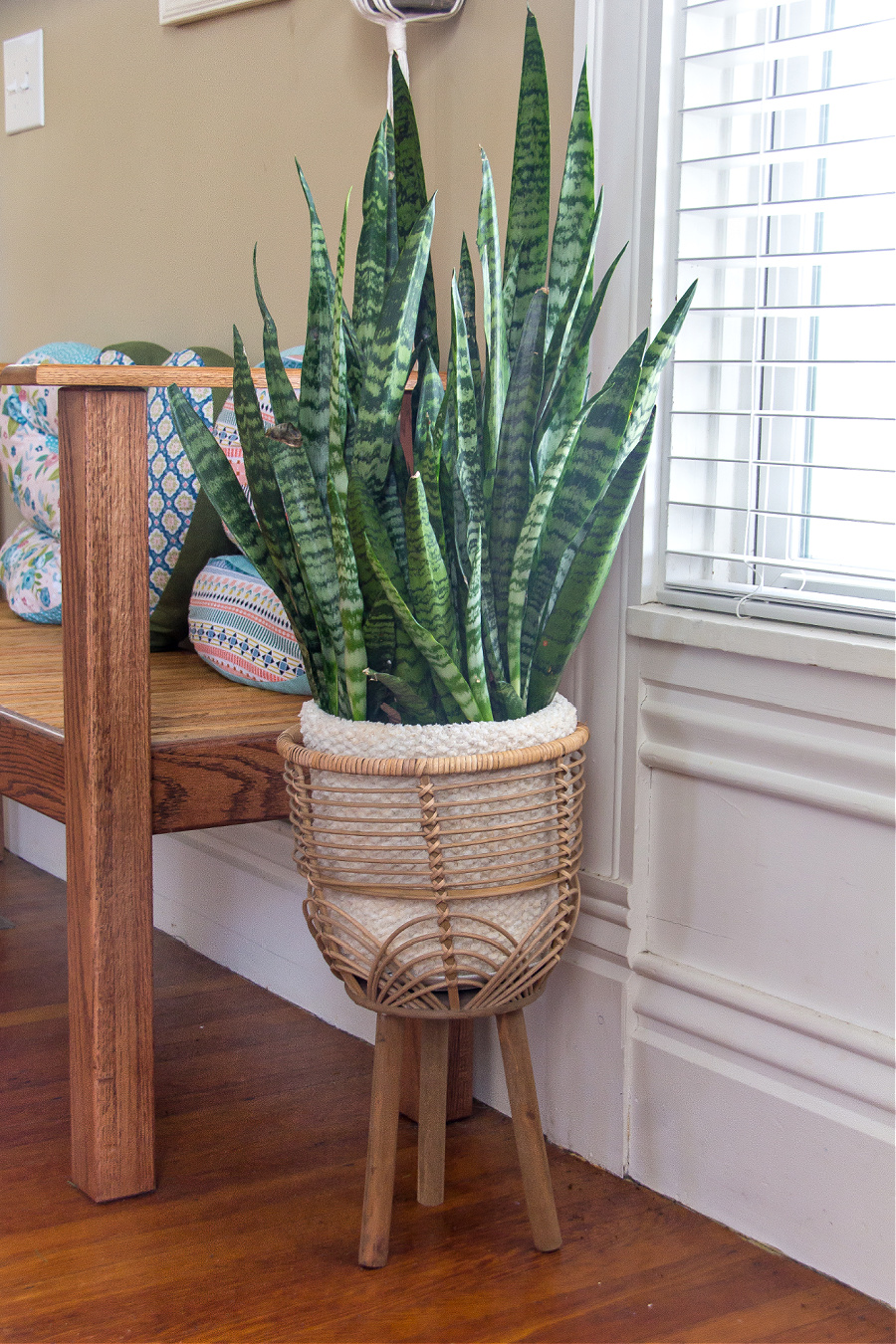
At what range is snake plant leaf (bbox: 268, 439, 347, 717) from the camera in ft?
4.29

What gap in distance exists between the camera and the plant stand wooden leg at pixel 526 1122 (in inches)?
53.9

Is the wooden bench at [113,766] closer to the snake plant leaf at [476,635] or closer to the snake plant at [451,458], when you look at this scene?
the snake plant at [451,458]

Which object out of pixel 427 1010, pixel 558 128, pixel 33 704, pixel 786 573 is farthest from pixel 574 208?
pixel 33 704

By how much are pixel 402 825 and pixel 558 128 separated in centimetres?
88

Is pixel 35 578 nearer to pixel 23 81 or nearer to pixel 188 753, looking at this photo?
pixel 188 753

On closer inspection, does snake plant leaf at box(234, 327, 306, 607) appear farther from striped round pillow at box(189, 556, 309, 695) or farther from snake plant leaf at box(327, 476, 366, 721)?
striped round pillow at box(189, 556, 309, 695)

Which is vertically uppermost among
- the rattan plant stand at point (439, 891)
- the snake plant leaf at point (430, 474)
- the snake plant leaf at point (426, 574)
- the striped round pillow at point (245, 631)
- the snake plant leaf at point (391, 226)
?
the snake plant leaf at point (391, 226)

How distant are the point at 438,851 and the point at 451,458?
39 cm

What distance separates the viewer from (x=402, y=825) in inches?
50.3

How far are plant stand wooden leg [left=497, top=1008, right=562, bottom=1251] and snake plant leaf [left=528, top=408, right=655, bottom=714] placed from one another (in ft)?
1.24

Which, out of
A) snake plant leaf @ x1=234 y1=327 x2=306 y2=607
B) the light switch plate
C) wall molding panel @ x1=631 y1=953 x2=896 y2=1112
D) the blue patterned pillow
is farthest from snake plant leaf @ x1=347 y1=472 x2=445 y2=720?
the light switch plate

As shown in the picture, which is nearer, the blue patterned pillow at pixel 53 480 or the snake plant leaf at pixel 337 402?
the snake plant leaf at pixel 337 402

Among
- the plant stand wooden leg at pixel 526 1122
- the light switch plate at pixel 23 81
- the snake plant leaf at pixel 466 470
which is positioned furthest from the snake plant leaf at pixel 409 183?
the light switch plate at pixel 23 81

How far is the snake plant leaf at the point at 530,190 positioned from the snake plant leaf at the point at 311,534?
257mm
